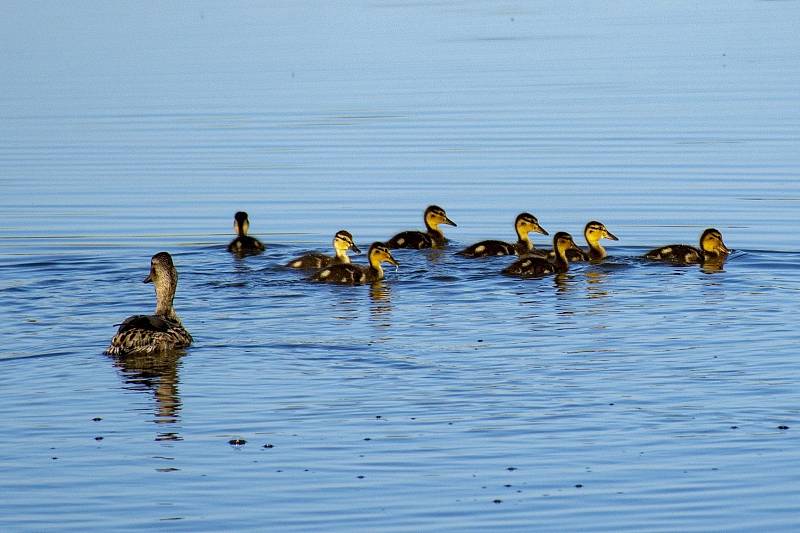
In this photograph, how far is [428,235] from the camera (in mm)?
16250

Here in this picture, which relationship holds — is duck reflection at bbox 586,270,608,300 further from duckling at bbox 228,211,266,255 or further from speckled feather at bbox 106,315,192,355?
speckled feather at bbox 106,315,192,355

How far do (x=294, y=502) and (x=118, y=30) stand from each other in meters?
31.3

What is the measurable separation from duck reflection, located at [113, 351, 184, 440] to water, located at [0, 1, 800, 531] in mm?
38

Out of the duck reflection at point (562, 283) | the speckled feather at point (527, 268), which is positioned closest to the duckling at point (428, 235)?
the speckled feather at point (527, 268)

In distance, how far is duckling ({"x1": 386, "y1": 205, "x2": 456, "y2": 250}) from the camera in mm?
15977

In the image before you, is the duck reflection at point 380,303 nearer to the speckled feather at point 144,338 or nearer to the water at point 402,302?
the water at point 402,302

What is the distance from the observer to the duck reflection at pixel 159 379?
9.52m

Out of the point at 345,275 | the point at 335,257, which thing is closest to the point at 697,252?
the point at 345,275

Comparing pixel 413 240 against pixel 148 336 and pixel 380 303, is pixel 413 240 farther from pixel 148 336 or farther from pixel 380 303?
pixel 148 336

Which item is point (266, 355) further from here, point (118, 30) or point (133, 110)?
point (118, 30)

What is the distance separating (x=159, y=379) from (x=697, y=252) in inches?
243

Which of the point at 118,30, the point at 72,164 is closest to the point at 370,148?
the point at 72,164

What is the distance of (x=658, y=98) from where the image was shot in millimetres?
25500

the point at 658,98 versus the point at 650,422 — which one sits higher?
the point at 658,98
